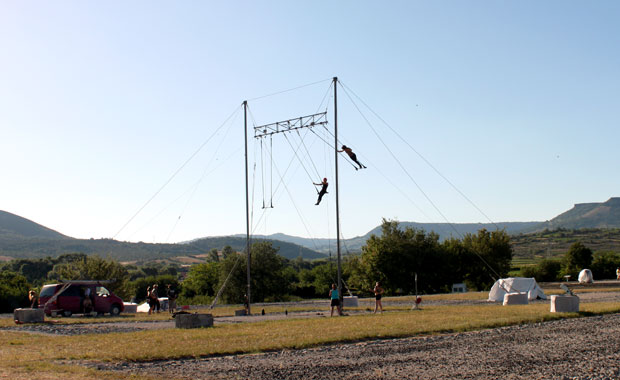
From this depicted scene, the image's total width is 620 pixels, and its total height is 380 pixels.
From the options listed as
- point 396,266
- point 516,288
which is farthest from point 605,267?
point 516,288

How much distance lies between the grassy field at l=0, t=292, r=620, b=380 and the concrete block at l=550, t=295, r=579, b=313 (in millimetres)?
544

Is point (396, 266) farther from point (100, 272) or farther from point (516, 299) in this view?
point (516, 299)

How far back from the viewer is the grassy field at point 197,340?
12.9 m

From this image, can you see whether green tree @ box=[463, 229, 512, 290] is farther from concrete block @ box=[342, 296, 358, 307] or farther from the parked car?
the parked car

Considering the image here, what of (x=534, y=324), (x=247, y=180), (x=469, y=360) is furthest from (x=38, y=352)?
(x=247, y=180)

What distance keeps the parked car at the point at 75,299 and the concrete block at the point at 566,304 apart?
2163cm

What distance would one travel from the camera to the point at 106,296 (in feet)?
107

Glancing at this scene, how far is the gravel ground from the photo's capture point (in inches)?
471

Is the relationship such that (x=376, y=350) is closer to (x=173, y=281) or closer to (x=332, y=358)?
(x=332, y=358)

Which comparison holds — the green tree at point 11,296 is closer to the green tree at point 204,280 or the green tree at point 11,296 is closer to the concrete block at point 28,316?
the concrete block at point 28,316

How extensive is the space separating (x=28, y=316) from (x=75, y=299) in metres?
5.57

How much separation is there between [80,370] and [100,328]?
36.9ft

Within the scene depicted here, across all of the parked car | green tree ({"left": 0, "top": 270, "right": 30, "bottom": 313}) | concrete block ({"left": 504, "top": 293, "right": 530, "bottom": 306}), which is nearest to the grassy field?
concrete block ({"left": 504, "top": 293, "right": 530, "bottom": 306})

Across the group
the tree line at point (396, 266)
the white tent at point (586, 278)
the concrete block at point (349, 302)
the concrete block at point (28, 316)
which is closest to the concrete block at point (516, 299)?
the concrete block at point (349, 302)
